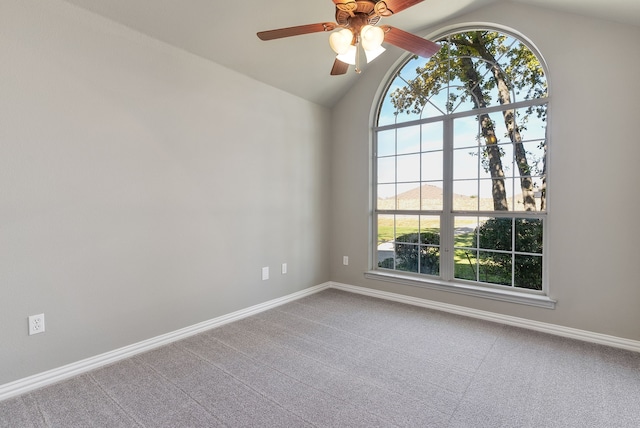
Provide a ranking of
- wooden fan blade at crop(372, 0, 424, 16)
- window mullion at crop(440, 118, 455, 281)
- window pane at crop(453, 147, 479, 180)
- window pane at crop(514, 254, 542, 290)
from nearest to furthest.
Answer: wooden fan blade at crop(372, 0, 424, 16) < window pane at crop(514, 254, 542, 290) < window pane at crop(453, 147, 479, 180) < window mullion at crop(440, 118, 455, 281)

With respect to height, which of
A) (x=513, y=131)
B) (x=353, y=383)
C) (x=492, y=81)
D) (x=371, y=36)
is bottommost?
(x=353, y=383)

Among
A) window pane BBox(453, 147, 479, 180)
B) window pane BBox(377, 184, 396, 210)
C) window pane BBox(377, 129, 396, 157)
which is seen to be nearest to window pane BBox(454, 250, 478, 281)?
window pane BBox(453, 147, 479, 180)

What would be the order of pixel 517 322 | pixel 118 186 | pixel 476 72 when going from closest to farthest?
pixel 118 186, pixel 517 322, pixel 476 72

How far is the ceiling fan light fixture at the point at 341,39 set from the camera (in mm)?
1742

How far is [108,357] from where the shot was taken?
2311 mm

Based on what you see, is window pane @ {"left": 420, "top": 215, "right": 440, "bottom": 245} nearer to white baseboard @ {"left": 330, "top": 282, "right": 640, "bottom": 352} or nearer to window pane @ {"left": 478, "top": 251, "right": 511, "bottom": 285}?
window pane @ {"left": 478, "top": 251, "right": 511, "bottom": 285}

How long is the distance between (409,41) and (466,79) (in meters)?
1.76

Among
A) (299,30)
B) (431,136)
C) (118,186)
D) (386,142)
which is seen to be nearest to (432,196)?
(431,136)

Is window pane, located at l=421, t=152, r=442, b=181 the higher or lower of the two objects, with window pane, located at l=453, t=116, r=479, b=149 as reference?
lower

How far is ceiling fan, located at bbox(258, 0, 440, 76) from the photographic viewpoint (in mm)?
1680

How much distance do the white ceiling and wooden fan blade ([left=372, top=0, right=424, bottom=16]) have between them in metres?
1.23

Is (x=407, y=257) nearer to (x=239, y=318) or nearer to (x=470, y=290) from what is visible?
(x=470, y=290)

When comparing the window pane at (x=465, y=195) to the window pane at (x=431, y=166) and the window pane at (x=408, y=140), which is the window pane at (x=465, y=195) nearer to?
the window pane at (x=431, y=166)

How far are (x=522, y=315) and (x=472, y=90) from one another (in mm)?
2272
